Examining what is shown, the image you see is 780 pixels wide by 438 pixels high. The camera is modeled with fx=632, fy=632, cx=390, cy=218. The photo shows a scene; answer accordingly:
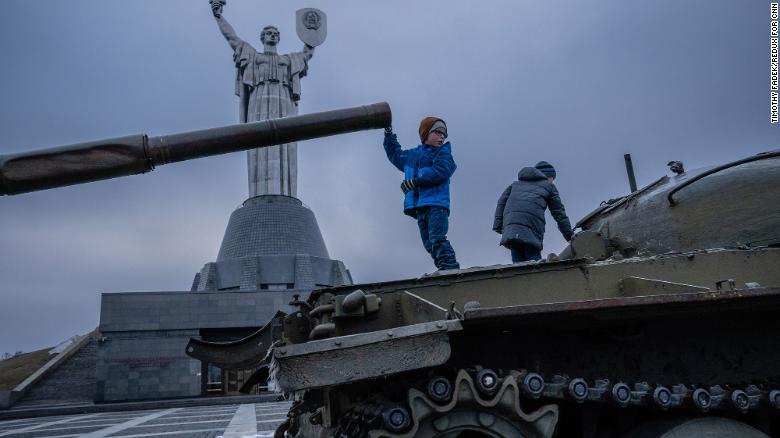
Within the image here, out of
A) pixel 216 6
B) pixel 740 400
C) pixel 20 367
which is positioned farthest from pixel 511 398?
pixel 216 6

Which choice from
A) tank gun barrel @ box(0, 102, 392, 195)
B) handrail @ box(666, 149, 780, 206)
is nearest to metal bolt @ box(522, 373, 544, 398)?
tank gun barrel @ box(0, 102, 392, 195)

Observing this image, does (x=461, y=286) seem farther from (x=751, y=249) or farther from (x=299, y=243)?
(x=299, y=243)

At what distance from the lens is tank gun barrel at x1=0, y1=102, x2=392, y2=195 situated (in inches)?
136

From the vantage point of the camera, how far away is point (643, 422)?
3.93m

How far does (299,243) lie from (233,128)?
25.1 metres

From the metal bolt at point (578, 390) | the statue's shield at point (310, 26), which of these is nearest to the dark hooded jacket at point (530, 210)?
the metal bolt at point (578, 390)

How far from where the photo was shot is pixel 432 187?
5492 millimetres

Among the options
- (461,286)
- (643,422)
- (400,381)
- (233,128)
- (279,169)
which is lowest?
(643,422)

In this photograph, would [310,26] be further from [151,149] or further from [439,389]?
[439,389]

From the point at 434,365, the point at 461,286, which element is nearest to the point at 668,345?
the point at 461,286

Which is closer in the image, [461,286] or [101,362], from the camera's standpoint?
[461,286]

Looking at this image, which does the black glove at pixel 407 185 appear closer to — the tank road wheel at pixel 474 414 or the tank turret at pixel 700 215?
the tank turret at pixel 700 215

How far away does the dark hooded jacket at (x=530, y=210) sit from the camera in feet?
19.8

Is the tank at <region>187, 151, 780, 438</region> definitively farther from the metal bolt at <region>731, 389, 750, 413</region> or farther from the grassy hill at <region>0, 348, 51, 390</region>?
the grassy hill at <region>0, 348, 51, 390</region>
